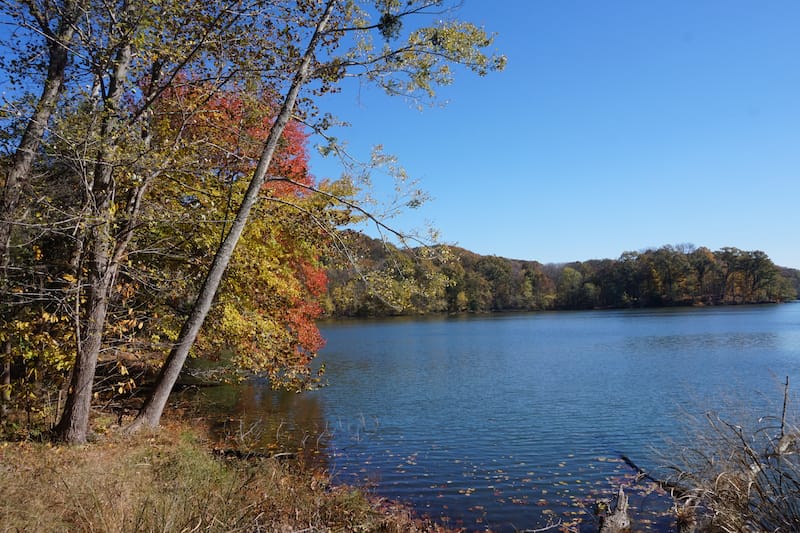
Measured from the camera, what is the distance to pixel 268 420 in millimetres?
15328

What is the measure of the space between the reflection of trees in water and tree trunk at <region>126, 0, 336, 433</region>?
186 cm

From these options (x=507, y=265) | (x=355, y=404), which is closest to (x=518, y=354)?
(x=355, y=404)

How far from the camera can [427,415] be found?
54.5ft

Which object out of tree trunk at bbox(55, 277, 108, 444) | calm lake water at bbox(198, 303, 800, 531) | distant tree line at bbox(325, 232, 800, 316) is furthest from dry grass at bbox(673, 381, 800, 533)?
distant tree line at bbox(325, 232, 800, 316)

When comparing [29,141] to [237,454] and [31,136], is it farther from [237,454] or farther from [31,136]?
[237,454]

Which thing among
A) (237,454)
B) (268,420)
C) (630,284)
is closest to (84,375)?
(237,454)

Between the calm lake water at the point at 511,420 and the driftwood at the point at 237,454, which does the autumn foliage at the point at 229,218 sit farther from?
the calm lake water at the point at 511,420

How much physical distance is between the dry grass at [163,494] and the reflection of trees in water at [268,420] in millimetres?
2291

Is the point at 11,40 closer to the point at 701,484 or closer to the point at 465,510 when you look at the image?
the point at 465,510

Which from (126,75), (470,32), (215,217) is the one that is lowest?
(215,217)

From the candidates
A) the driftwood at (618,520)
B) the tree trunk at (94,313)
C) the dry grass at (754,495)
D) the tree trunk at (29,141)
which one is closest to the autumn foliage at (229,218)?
the tree trunk at (94,313)

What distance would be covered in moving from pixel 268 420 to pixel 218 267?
27.3 feet

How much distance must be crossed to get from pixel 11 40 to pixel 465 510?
9.87m

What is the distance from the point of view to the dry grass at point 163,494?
440cm
